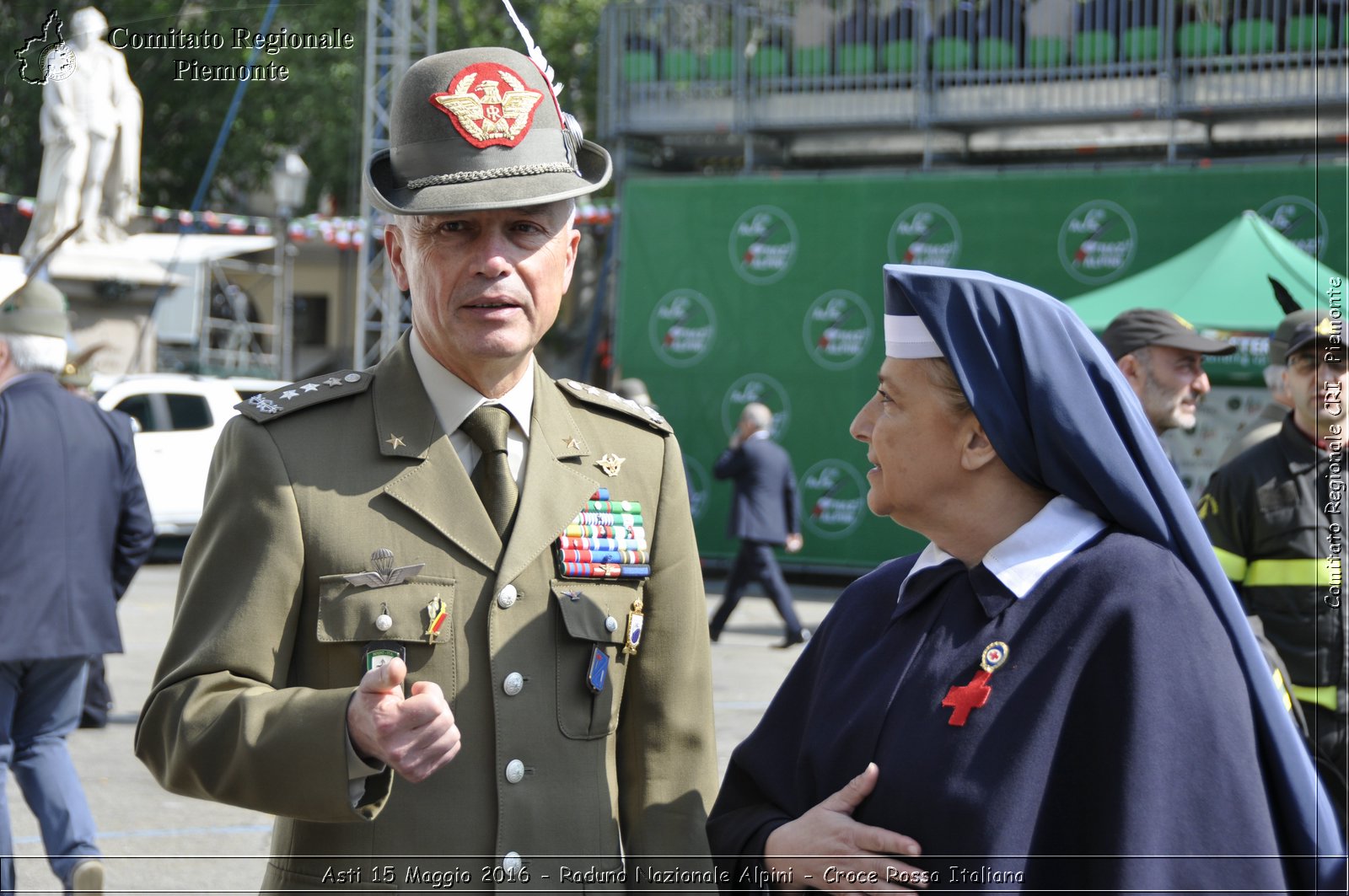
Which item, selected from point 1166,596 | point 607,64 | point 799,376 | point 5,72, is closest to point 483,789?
point 1166,596

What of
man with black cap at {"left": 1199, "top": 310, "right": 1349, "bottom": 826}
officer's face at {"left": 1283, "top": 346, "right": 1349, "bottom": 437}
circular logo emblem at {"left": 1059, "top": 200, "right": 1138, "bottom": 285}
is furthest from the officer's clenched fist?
circular logo emblem at {"left": 1059, "top": 200, "right": 1138, "bottom": 285}

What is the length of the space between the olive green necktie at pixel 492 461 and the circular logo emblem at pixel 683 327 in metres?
13.6

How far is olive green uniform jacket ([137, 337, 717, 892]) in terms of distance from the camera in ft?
6.99

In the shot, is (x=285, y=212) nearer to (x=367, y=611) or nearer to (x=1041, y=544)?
(x=367, y=611)

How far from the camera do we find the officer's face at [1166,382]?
503 cm

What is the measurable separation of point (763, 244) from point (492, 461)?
13.6 metres

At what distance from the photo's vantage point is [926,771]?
198 centimetres

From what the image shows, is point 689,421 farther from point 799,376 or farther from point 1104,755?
point 1104,755

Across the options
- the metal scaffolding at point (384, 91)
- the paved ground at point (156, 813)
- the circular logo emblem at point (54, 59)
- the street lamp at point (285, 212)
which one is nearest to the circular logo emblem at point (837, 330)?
the metal scaffolding at point (384, 91)

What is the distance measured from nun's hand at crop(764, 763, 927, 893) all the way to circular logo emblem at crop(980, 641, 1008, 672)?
0.70ft

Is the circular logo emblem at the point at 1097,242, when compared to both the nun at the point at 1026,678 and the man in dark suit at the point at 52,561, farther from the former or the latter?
the nun at the point at 1026,678

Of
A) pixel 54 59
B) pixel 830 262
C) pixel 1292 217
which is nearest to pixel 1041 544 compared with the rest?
pixel 54 59

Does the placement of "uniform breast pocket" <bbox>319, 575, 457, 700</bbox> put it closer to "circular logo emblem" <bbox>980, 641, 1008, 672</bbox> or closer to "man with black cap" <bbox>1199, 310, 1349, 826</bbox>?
"circular logo emblem" <bbox>980, 641, 1008, 672</bbox>

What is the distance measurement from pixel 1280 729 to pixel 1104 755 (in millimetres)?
234
